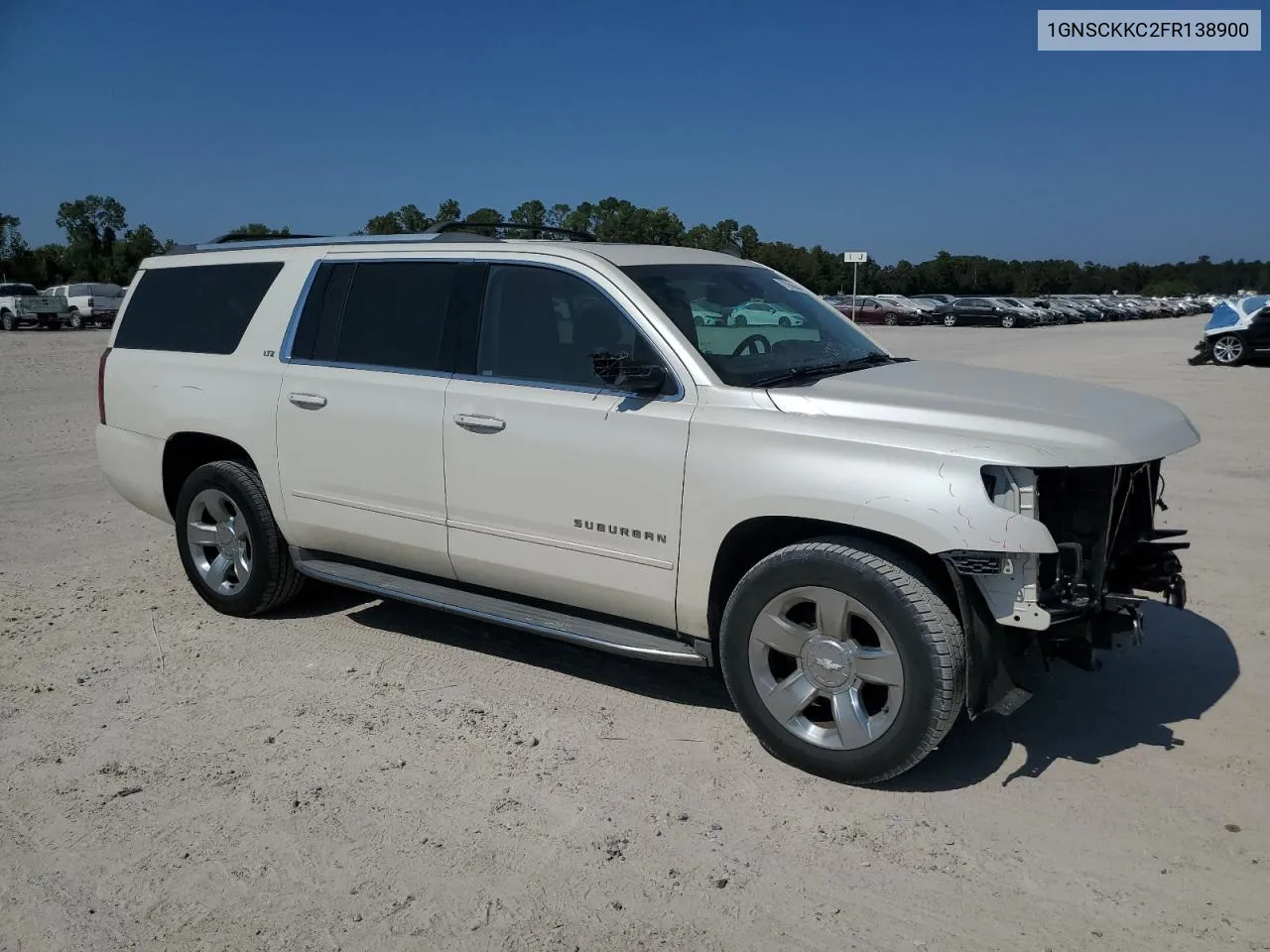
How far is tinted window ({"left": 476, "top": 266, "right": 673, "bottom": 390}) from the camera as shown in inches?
172

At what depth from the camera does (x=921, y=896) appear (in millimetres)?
3174

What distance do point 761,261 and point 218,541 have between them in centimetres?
4150

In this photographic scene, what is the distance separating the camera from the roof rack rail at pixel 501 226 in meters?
5.45

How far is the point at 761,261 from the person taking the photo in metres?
45.3

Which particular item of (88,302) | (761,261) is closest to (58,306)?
(88,302)

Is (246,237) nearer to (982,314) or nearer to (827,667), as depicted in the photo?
(827,667)

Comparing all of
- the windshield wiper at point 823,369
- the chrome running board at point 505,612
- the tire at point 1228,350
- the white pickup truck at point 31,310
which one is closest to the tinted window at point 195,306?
the chrome running board at point 505,612

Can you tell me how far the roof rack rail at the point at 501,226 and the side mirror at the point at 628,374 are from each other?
1631 millimetres

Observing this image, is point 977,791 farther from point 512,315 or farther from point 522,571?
point 512,315

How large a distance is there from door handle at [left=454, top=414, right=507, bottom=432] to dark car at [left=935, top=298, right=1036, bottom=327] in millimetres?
49897

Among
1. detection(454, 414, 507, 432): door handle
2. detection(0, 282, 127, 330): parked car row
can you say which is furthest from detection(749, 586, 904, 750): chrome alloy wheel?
detection(0, 282, 127, 330): parked car row

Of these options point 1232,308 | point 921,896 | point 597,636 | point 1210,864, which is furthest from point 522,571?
point 1232,308

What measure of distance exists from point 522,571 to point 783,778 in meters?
1.40

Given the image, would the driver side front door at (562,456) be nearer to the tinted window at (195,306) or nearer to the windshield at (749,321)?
the windshield at (749,321)
